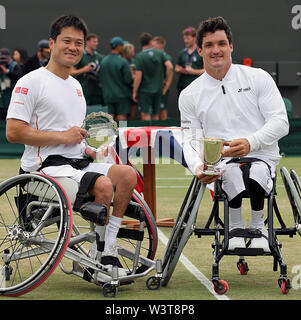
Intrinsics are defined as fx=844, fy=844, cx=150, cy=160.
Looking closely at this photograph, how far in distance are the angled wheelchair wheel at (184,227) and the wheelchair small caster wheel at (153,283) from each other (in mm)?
81

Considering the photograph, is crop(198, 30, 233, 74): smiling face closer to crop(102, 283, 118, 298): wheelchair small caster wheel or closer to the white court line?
the white court line

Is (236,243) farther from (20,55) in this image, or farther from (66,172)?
(20,55)

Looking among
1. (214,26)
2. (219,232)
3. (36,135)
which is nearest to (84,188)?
(36,135)

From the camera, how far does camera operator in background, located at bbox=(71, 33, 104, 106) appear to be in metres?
14.9

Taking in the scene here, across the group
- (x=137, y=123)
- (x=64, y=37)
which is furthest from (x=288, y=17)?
(x=64, y=37)

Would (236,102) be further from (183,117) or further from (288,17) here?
(288,17)

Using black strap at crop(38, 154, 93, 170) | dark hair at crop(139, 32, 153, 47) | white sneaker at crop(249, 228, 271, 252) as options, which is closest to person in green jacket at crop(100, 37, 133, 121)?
dark hair at crop(139, 32, 153, 47)

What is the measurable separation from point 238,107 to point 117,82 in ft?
33.7

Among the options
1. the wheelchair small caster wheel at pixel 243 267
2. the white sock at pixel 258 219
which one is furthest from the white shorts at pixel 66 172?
the wheelchair small caster wheel at pixel 243 267

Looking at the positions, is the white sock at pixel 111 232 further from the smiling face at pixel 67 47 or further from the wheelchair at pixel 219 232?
the smiling face at pixel 67 47

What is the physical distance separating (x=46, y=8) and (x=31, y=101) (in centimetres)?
1503

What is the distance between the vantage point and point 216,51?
5.04m

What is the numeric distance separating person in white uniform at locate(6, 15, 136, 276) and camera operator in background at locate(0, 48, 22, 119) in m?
9.69
